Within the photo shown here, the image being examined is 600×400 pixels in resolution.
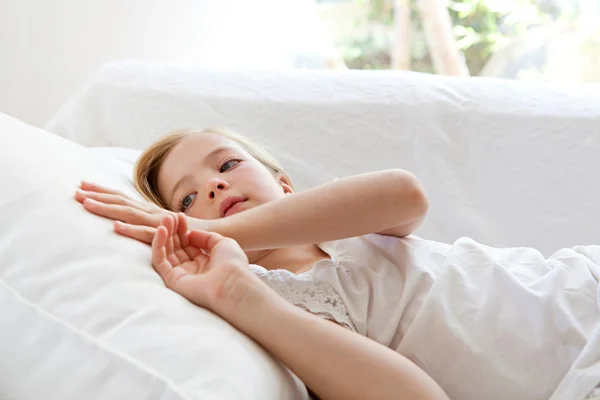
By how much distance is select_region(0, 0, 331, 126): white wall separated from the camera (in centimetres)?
168

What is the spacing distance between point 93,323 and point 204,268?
7.9 inches

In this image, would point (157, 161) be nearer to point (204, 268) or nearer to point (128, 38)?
point (204, 268)

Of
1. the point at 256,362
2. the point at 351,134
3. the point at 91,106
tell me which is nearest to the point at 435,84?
the point at 351,134

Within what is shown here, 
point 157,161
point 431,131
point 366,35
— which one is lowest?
point 366,35

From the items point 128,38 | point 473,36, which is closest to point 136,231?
point 128,38

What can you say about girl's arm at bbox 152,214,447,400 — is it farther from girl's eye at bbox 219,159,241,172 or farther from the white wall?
the white wall

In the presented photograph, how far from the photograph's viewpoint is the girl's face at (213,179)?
112 centimetres

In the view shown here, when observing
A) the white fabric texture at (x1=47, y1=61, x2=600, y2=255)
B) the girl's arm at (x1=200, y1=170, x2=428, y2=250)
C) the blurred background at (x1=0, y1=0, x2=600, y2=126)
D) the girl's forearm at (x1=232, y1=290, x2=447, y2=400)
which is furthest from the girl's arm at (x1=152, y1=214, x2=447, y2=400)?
the blurred background at (x1=0, y1=0, x2=600, y2=126)

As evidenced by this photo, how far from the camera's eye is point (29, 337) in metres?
0.72

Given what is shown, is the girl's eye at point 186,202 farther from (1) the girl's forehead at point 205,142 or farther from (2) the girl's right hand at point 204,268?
(2) the girl's right hand at point 204,268

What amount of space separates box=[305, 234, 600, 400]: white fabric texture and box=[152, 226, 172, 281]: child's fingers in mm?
247

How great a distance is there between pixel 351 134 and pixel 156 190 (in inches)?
19.2

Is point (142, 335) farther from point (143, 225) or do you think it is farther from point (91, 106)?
point (91, 106)

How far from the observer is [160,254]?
862 millimetres
